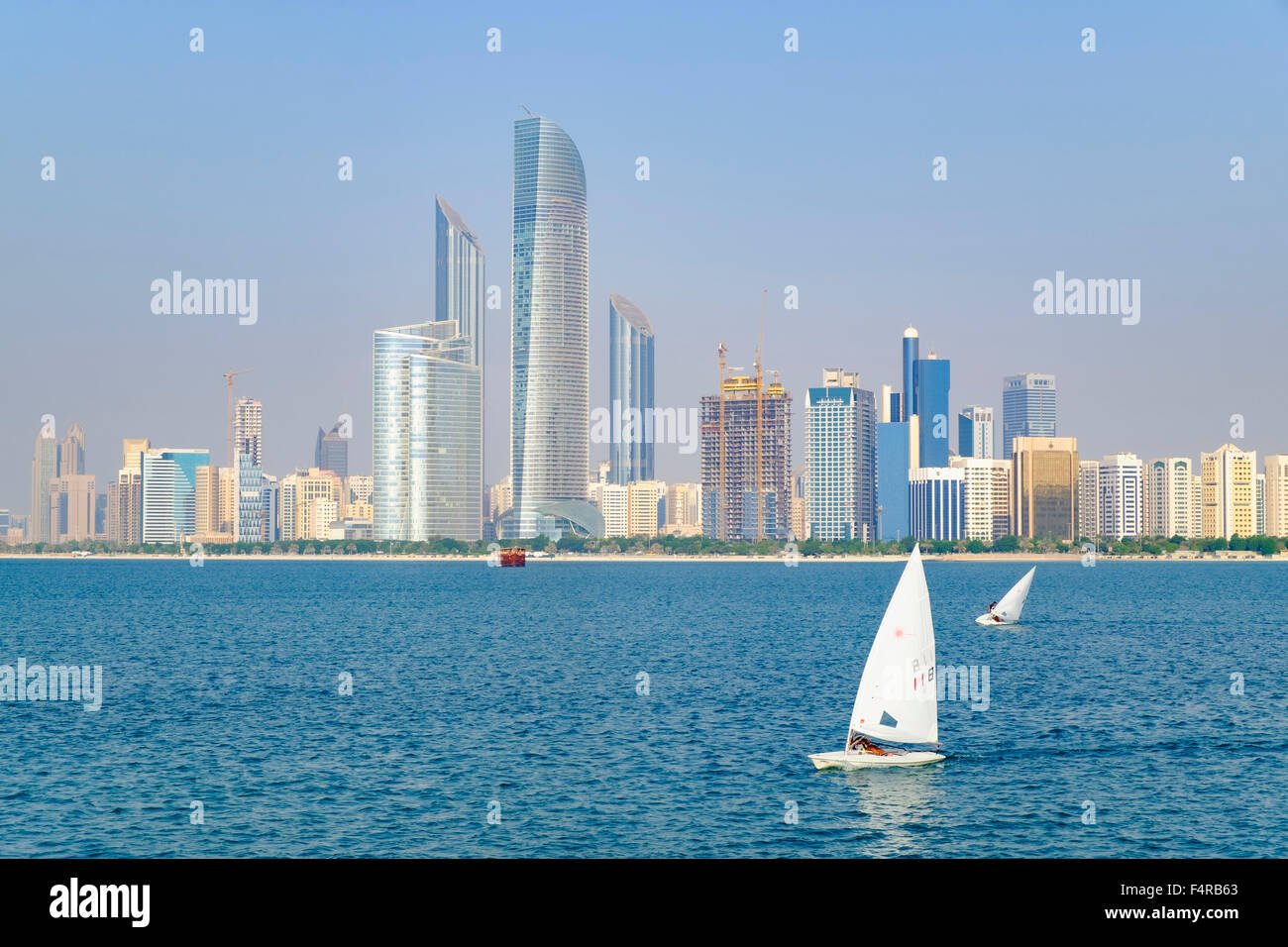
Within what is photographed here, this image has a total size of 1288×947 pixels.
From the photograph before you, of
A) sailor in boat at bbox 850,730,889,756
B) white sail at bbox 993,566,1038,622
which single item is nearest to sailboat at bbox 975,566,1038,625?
white sail at bbox 993,566,1038,622

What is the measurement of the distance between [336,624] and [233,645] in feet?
101

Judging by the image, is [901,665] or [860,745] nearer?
[901,665]

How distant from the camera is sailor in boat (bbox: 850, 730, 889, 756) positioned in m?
50.3

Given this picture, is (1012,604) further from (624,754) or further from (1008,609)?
(624,754)

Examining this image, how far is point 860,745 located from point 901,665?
14.4 feet

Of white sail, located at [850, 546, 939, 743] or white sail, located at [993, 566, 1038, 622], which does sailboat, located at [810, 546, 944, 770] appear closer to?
white sail, located at [850, 546, 939, 743]

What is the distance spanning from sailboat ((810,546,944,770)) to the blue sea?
50.4 inches

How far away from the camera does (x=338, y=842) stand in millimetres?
38844

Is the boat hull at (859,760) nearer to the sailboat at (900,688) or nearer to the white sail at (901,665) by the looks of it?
Result: the sailboat at (900,688)

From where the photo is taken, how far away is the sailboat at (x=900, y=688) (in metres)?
48.0

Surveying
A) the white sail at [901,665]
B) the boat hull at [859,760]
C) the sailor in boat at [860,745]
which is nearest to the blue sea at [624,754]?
the boat hull at [859,760]

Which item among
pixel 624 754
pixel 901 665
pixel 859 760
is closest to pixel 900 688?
pixel 901 665

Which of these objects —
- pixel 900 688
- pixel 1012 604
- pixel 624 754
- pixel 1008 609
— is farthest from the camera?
pixel 1008 609

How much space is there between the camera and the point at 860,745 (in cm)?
5053
